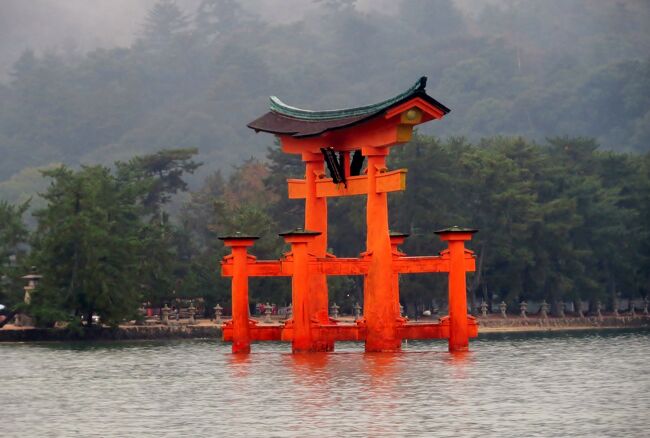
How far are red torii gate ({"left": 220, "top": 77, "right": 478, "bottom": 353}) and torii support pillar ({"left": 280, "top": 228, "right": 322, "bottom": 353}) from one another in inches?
1.4

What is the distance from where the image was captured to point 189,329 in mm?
84812

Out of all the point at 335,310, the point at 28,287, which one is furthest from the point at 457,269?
the point at 335,310

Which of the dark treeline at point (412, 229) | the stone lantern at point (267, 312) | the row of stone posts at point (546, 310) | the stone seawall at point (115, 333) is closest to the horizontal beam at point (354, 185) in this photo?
the dark treeline at point (412, 229)

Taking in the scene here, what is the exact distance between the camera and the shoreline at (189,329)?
7831cm

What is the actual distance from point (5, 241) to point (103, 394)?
4800cm

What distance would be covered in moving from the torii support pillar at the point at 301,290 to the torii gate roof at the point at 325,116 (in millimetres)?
4048

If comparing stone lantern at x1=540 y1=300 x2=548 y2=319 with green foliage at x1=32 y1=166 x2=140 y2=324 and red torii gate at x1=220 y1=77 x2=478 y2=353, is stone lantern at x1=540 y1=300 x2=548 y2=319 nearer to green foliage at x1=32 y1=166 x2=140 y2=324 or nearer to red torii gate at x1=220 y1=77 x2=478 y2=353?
green foliage at x1=32 y1=166 x2=140 y2=324

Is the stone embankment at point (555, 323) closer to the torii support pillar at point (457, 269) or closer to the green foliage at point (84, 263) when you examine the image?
the green foliage at point (84, 263)

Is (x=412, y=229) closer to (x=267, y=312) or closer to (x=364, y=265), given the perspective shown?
(x=267, y=312)

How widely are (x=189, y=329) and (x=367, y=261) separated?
31.4 metres

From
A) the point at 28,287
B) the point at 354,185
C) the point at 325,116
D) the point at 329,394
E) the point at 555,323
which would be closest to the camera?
the point at 329,394

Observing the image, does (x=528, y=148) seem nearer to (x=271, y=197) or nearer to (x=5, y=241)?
(x=271, y=197)

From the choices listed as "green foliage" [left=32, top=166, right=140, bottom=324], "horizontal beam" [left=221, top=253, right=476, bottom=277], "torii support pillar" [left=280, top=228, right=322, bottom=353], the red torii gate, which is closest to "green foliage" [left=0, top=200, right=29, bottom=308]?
"green foliage" [left=32, top=166, right=140, bottom=324]

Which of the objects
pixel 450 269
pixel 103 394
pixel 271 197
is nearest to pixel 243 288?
pixel 450 269
